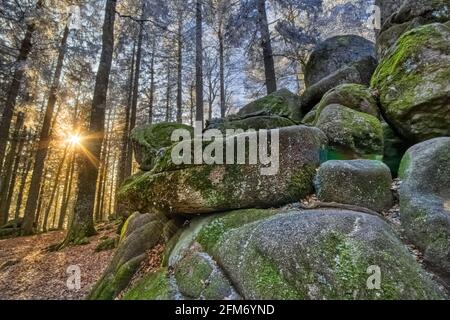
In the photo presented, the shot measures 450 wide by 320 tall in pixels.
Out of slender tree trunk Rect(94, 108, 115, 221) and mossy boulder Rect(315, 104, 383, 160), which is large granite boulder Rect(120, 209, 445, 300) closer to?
mossy boulder Rect(315, 104, 383, 160)

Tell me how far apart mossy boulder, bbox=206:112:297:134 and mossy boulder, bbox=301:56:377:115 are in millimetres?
2533

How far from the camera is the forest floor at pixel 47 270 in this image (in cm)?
564

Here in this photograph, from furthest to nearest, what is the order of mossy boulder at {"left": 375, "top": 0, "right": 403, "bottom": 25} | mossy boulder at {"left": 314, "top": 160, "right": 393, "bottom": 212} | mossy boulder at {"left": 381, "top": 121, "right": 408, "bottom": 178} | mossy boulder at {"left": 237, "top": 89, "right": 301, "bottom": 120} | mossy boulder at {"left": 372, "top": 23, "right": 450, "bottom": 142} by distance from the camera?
mossy boulder at {"left": 375, "top": 0, "right": 403, "bottom": 25} < mossy boulder at {"left": 237, "top": 89, "right": 301, "bottom": 120} < mossy boulder at {"left": 381, "top": 121, "right": 408, "bottom": 178} < mossy boulder at {"left": 372, "top": 23, "right": 450, "bottom": 142} < mossy boulder at {"left": 314, "top": 160, "right": 393, "bottom": 212}

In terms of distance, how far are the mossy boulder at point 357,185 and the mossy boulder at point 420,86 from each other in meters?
1.59

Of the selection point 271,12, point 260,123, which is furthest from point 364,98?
point 271,12

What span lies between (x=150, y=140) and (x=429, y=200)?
25.0ft

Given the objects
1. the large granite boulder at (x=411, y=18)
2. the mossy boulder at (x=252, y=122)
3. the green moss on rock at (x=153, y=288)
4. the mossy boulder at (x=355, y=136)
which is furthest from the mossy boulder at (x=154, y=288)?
the large granite boulder at (x=411, y=18)

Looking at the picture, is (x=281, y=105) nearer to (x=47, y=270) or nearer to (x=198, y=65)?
(x=198, y=65)

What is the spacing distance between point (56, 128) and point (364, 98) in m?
19.1

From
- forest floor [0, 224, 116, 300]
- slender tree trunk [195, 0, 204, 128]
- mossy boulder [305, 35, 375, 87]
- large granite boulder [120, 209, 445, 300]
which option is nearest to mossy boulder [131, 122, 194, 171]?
forest floor [0, 224, 116, 300]

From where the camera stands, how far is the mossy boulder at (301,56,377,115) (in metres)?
8.66

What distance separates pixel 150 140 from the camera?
9.23m

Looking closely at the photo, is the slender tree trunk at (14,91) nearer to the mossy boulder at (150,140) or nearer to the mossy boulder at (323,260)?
the mossy boulder at (150,140)

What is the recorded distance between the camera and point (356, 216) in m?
3.32
